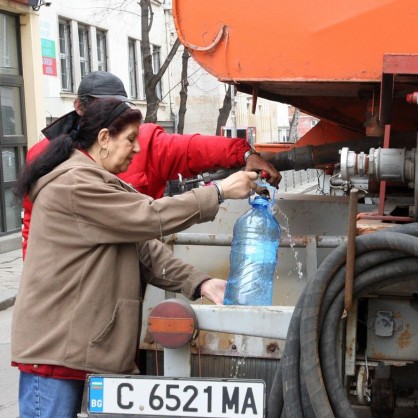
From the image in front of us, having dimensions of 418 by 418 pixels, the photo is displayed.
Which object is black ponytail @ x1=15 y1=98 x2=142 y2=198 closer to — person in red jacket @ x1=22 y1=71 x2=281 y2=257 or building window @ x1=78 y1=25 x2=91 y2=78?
person in red jacket @ x1=22 y1=71 x2=281 y2=257

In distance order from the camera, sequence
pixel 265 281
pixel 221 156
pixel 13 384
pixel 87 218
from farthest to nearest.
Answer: pixel 13 384 → pixel 221 156 → pixel 265 281 → pixel 87 218

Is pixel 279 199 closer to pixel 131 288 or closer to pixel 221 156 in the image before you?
pixel 221 156

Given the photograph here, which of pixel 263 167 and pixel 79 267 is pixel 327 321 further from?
pixel 263 167

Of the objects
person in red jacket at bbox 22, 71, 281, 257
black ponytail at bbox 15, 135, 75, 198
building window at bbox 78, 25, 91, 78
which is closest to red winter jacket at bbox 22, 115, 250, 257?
person in red jacket at bbox 22, 71, 281, 257

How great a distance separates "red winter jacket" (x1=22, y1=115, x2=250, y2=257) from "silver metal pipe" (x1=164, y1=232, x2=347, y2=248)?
0.56 m

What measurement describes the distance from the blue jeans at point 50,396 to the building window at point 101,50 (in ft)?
66.5

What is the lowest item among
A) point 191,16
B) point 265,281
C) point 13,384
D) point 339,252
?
point 13,384

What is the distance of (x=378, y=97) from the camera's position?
320 cm

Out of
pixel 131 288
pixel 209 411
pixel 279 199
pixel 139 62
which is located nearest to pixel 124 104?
pixel 131 288

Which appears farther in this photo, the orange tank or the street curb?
the street curb

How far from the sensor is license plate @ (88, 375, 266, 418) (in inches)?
110

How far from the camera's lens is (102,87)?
165 inches

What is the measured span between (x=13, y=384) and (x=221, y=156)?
11.2ft

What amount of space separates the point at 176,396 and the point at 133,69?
23.0 m
